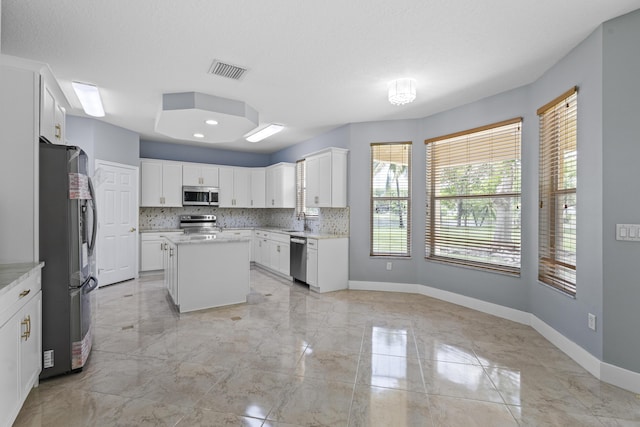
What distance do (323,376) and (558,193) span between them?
2890 mm

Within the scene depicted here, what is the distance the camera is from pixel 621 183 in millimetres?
2342

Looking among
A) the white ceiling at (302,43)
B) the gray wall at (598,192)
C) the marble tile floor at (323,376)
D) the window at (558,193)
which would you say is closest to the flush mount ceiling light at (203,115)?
the white ceiling at (302,43)

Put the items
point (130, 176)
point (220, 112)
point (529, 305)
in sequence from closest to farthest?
point (529, 305) < point (220, 112) < point (130, 176)

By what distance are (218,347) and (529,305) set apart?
347cm

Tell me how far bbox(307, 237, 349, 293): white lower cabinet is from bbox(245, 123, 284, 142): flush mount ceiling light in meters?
2.09

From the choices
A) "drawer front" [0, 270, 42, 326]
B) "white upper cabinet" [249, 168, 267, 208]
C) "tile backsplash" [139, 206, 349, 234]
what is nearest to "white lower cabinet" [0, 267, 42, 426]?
"drawer front" [0, 270, 42, 326]

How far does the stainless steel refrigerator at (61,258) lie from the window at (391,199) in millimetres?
3805

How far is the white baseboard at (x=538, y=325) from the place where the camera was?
7.55 feet

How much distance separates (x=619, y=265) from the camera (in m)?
2.35

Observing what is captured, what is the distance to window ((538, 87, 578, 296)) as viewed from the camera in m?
2.87

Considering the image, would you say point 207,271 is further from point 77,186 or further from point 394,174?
point 394,174

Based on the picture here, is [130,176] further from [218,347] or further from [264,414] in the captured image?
[264,414]

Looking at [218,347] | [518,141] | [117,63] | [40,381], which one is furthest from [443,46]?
[40,381]

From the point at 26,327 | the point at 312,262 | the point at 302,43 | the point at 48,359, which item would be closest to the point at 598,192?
the point at 302,43
